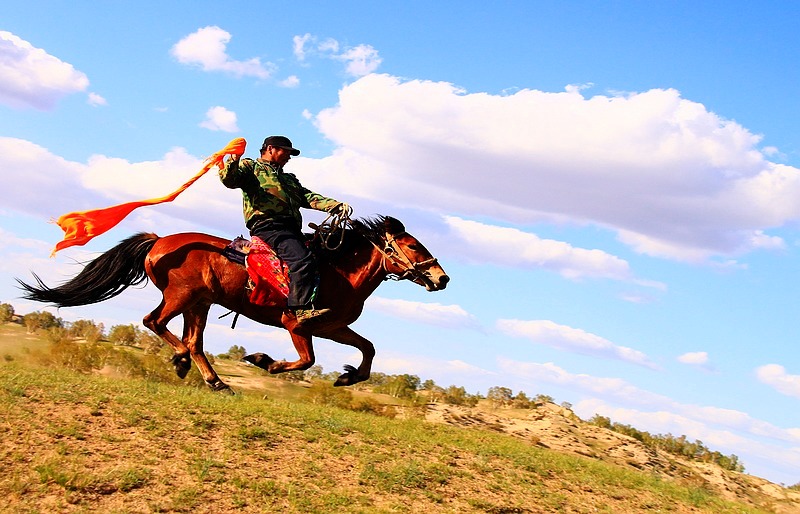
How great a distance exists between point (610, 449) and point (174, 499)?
1036 centimetres

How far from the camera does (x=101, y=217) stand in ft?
38.5

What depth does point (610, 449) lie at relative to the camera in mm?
15227

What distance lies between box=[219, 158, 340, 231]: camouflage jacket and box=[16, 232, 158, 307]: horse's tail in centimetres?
194

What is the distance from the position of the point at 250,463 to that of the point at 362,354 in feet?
12.0

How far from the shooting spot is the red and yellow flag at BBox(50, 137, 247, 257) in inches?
448

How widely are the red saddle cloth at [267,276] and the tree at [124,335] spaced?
884cm

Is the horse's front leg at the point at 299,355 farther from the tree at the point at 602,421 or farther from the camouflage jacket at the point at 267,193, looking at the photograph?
the tree at the point at 602,421

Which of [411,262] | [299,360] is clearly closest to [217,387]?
[299,360]

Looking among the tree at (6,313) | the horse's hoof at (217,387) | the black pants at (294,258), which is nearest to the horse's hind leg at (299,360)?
the black pants at (294,258)

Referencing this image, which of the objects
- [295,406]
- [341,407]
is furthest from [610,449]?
[295,406]

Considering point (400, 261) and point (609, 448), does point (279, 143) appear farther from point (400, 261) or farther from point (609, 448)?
point (609, 448)

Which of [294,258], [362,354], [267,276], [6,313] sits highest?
[294,258]

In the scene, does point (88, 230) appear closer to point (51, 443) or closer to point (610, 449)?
point (51, 443)

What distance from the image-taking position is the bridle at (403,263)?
11195mm
